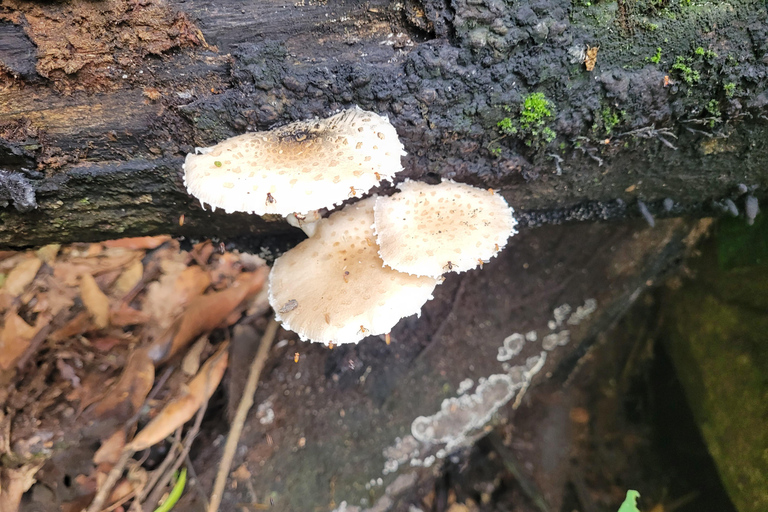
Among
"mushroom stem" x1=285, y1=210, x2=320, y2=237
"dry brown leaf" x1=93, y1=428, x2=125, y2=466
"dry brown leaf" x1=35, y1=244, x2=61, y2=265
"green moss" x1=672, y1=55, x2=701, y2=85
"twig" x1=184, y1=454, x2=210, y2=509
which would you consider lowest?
"twig" x1=184, y1=454, x2=210, y2=509

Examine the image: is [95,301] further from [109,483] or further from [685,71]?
[685,71]

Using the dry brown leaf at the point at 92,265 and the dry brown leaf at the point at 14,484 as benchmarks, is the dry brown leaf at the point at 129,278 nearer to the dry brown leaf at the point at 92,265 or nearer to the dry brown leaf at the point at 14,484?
the dry brown leaf at the point at 92,265

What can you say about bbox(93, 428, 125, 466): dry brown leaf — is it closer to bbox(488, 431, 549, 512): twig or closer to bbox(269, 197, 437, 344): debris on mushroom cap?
bbox(269, 197, 437, 344): debris on mushroom cap

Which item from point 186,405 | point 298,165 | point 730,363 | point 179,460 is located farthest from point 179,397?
point 730,363

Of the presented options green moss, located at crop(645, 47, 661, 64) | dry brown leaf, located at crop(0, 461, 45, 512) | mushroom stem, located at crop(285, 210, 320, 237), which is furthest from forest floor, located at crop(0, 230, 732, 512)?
green moss, located at crop(645, 47, 661, 64)

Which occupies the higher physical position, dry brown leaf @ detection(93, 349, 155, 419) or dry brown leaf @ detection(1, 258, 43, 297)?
dry brown leaf @ detection(1, 258, 43, 297)

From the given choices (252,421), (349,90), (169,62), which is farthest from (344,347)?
(169,62)

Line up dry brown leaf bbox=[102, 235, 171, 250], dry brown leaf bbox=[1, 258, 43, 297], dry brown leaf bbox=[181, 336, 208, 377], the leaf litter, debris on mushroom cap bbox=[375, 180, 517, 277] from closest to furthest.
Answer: debris on mushroom cap bbox=[375, 180, 517, 277] → the leaf litter → dry brown leaf bbox=[1, 258, 43, 297] → dry brown leaf bbox=[181, 336, 208, 377] → dry brown leaf bbox=[102, 235, 171, 250]

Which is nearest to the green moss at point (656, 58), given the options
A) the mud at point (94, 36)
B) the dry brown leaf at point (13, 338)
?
the mud at point (94, 36)
